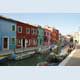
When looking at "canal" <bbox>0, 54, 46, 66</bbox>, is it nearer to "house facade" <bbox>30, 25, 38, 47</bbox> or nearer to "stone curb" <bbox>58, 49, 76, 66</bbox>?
"house facade" <bbox>30, 25, 38, 47</bbox>

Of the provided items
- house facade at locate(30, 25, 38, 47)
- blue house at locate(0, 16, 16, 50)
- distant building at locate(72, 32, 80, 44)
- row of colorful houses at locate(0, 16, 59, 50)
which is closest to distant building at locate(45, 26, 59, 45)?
row of colorful houses at locate(0, 16, 59, 50)

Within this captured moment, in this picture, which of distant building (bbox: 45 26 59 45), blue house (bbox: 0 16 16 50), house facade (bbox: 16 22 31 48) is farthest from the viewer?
distant building (bbox: 45 26 59 45)

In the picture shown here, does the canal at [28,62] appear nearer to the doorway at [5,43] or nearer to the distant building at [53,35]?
Answer: the doorway at [5,43]

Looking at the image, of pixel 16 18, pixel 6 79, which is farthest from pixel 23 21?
pixel 6 79

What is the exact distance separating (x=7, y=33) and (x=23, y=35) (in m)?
0.31

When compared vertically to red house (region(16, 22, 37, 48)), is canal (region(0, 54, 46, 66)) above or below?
below

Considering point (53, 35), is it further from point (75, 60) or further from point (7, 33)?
point (7, 33)

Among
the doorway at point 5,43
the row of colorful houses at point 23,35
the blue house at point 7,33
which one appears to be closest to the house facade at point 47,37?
the row of colorful houses at point 23,35

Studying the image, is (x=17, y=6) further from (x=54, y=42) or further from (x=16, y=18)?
(x=54, y=42)

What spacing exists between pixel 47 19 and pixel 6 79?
1.38m

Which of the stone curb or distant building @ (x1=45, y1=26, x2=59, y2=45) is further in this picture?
distant building @ (x1=45, y1=26, x2=59, y2=45)

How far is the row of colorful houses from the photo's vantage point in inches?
144

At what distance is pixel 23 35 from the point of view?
3.82 m

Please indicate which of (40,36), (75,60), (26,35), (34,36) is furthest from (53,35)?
(75,60)
